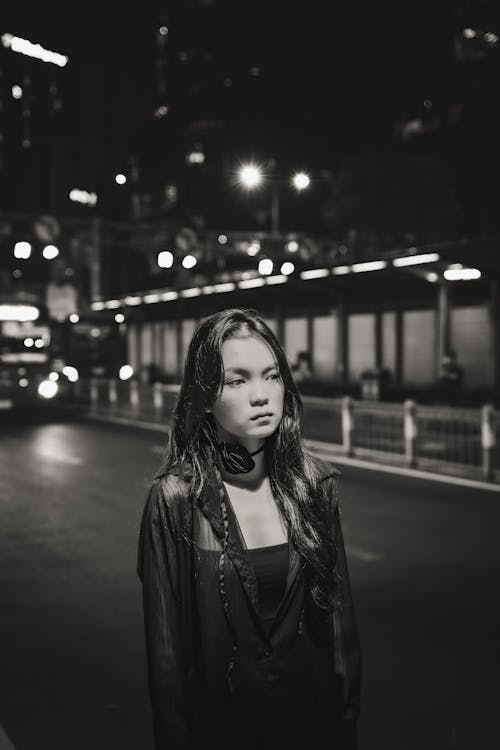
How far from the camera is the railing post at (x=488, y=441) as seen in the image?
13.2 m

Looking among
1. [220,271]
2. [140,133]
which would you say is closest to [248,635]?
[220,271]

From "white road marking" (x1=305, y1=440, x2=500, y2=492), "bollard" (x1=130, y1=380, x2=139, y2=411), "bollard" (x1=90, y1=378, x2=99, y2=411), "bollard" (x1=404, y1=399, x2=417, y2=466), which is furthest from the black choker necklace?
"bollard" (x1=90, y1=378, x2=99, y2=411)

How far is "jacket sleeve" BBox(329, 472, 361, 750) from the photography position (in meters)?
2.60

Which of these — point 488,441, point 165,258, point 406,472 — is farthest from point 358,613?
point 165,258

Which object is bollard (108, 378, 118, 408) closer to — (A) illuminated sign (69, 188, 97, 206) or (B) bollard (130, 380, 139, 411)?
(B) bollard (130, 380, 139, 411)

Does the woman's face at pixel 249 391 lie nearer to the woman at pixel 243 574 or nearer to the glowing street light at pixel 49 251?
the woman at pixel 243 574

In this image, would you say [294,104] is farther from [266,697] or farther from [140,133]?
[266,697]

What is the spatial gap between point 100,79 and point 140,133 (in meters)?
27.0

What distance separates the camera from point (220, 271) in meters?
46.3

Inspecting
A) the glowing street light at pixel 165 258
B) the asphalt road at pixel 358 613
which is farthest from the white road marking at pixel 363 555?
the glowing street light at pixel 165 258

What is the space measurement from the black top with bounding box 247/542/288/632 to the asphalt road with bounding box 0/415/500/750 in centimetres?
67

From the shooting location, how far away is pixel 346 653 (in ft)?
8.70

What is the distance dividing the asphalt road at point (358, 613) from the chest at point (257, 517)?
552 mm

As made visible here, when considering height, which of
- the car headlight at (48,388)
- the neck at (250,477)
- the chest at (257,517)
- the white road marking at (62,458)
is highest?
the neck at (250,477)
